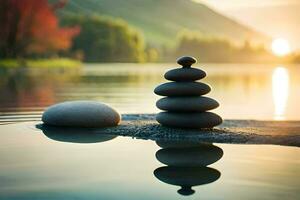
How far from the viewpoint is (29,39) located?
6844 centimetres

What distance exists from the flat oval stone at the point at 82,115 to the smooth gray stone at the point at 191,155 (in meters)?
3.69

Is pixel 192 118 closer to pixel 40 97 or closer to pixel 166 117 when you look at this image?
pixel 166 117

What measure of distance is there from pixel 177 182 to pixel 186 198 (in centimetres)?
104

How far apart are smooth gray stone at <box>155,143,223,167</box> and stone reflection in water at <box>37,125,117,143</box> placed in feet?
6.91

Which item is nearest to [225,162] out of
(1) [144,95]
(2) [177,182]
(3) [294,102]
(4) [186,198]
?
(2) [177,182]

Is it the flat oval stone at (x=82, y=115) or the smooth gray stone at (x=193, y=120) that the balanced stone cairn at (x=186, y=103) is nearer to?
the smooth gray stone at (x=193, y=120)

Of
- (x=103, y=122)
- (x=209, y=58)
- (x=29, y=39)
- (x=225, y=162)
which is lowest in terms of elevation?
(x=225, y=162)

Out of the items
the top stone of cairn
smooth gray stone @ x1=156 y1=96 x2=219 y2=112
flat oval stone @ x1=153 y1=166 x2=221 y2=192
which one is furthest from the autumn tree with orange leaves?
flat oval stone @ x1=153 y1=166 x2=221 y2=192

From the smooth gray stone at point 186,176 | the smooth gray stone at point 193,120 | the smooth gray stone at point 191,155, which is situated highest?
the smooth gray stone at point 193,120

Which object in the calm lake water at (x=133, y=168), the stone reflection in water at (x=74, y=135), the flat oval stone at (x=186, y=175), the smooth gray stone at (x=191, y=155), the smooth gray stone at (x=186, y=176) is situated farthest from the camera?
the stone reflection in water at (x=74, y=135)

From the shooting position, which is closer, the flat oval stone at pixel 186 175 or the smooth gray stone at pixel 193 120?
the flat oval stone at pixel 186 175

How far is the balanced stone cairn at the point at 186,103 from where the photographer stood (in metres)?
15.0

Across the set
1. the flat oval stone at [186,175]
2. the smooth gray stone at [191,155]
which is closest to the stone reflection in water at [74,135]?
the smooth gray stone at [191,155]

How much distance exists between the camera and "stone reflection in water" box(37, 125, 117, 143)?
44.9 feet
